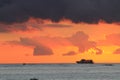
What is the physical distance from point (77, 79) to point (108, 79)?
35.4 feet

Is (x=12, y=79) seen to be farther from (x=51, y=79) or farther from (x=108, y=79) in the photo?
(x=108, y=79)

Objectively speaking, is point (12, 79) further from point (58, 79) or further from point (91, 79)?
point (91, 79)

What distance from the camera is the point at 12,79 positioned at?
186 metres

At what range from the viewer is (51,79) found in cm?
18500

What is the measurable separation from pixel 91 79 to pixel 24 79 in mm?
22493

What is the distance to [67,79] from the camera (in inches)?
7274

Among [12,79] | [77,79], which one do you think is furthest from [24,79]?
[77,79]

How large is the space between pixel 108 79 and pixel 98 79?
10.8ft

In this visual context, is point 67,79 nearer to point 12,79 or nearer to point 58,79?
point 58,79

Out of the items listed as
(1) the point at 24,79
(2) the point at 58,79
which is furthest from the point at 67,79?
(1) the point at 24,79

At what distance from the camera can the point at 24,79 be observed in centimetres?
18325

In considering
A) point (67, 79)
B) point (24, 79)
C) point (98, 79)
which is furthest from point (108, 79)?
point (24, 79)

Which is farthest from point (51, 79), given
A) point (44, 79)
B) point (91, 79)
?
point (91, 79)

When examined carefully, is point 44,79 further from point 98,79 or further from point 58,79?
point 98,79
